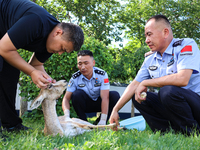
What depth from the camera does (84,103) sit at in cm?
431

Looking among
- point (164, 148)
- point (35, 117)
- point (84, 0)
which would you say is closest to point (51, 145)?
point (164, 148)

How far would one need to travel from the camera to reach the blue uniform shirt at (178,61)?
9.14 ft

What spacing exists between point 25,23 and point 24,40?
19cm

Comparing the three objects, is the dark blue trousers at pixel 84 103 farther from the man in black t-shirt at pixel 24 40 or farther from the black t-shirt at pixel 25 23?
the black t-shirt at pixel 25 23

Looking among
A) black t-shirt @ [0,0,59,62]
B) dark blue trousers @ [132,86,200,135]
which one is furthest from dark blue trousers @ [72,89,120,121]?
dark blue trousers @ [132,86,200,135]

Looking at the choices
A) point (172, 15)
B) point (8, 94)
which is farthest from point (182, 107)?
point (172, 15)

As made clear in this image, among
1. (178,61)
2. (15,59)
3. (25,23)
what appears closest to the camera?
(25,23)

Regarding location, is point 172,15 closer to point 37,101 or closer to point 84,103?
point 84,103

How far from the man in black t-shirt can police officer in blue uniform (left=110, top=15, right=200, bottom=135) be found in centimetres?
115

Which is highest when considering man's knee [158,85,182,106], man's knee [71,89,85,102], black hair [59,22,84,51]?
black hair [59,22,84,51]

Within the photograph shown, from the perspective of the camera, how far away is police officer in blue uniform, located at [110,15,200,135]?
2.74 metres

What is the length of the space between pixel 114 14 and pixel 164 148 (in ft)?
44.5

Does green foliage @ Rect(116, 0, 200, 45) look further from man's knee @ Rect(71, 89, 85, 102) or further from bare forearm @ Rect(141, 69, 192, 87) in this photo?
bare forearm @ Rect(141, 69, 192, 87)

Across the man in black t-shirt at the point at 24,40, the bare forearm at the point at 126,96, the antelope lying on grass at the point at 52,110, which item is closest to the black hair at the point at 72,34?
the man in black t-shirt at the point at 24,40
